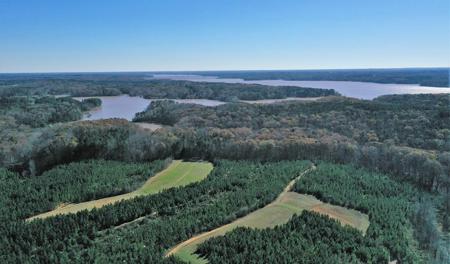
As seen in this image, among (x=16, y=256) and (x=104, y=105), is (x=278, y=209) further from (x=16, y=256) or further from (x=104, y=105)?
(x=104, y=105)

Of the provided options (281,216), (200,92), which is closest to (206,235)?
(281,216)

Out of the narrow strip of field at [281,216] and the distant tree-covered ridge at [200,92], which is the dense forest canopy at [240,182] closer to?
the narrow strip of field at [281,216]

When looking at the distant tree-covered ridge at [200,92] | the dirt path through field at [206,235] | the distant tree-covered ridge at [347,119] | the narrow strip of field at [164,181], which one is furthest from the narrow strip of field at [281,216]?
the distant tree-covered ridge at [200,92]

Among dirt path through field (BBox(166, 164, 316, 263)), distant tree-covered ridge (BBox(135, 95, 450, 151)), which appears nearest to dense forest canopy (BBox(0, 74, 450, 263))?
distant tree-covered ridge (BBox(135, 95, 450, 151))

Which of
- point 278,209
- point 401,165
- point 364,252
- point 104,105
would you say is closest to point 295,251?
point 364,252

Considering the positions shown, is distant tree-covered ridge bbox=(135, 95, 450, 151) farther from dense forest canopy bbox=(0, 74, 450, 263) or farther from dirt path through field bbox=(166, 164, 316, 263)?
dirt path through field bbox=(166, 164, 316, 263)

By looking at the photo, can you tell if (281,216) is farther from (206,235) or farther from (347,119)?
(347,119)

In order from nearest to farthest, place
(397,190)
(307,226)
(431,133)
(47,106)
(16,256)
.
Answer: (16,256) → (307,226) → (397,190) → (431,133) → (47,106)
